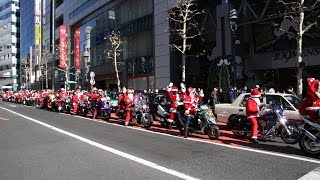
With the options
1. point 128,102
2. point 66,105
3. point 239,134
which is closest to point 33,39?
point 66,105

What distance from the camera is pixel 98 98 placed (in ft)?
76.6

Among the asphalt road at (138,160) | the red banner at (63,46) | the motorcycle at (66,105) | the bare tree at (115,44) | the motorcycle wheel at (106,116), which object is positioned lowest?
the asphalt road at (138,160)

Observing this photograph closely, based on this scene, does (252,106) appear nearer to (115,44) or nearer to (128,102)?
(128,102)

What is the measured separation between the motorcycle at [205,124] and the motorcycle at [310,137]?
11.5 feet

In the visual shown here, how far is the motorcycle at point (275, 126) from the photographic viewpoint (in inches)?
461

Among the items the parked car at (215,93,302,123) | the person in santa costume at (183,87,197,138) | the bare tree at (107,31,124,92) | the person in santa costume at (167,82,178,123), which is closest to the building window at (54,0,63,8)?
the bare tree at (107,31,124,92)

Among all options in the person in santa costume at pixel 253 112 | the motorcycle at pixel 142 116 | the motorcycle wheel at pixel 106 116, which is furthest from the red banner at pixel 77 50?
the person in santa costume at pixel 253 112

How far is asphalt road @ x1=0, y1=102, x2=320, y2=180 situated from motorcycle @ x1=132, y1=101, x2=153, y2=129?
4.02 metres

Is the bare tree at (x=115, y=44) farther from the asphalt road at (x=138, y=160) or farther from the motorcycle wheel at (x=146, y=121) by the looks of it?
the asphalt road at (x=138, y=160)

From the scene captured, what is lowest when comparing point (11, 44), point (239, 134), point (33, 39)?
point (239, 134)

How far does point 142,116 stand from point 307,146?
344 inches

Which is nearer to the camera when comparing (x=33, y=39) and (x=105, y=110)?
(x=105, y=110)

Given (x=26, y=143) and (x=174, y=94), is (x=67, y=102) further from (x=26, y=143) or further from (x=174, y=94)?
(x=26, y=143)

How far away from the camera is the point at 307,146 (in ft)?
33.3
